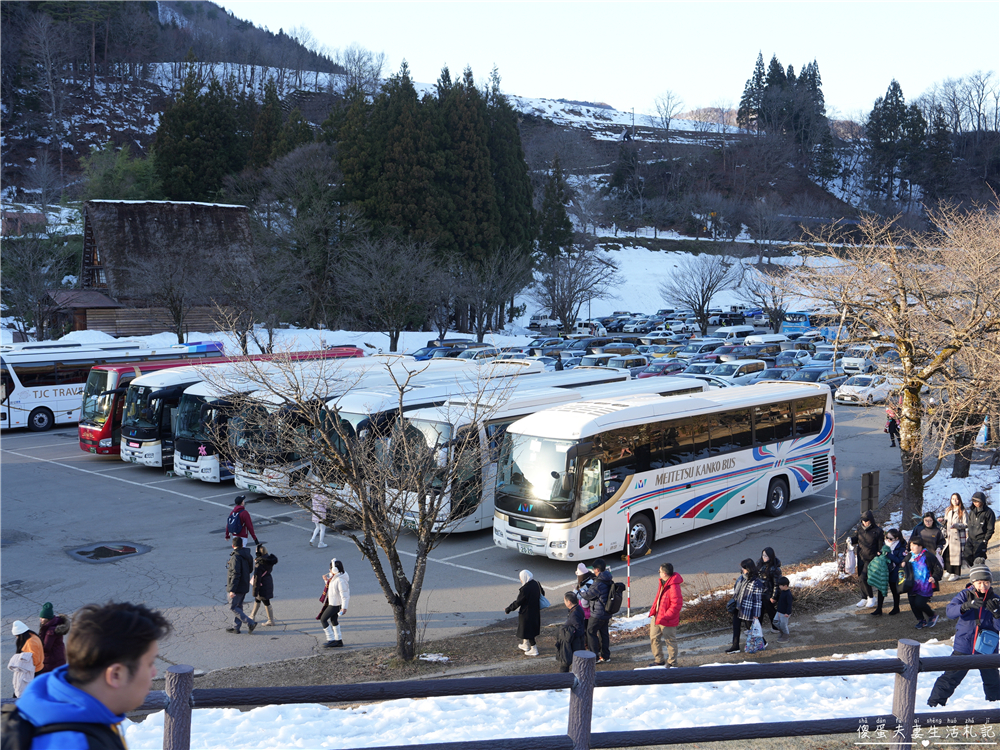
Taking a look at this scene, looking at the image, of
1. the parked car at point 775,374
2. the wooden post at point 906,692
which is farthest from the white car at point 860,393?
the wooden post at point 906,692

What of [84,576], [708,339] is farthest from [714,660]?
[708,339]

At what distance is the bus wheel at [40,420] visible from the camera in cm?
2981

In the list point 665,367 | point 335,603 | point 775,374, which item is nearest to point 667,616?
point 335,603

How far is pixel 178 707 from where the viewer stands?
340cm

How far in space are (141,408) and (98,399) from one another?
10.1 ft

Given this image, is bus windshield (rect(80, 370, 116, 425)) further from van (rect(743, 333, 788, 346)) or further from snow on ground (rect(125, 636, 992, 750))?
van (rect(743, 333, 788, 346))

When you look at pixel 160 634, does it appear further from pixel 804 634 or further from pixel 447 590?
pixel 447 590

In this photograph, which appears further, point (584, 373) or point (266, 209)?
point (266, 209)

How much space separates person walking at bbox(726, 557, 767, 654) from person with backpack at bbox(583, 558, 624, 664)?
5.50ft

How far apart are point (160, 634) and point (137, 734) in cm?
573

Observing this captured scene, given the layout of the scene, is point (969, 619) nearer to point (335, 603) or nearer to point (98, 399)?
point (335, 603)

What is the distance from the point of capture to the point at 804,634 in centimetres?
1127

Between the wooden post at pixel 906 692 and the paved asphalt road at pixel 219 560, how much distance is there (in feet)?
27.0

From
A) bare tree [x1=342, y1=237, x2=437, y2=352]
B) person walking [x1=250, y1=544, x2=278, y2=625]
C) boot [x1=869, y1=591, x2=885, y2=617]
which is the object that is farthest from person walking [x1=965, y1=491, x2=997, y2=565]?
bare tree [x1=342, y1=237, x2=437, y2=352]
